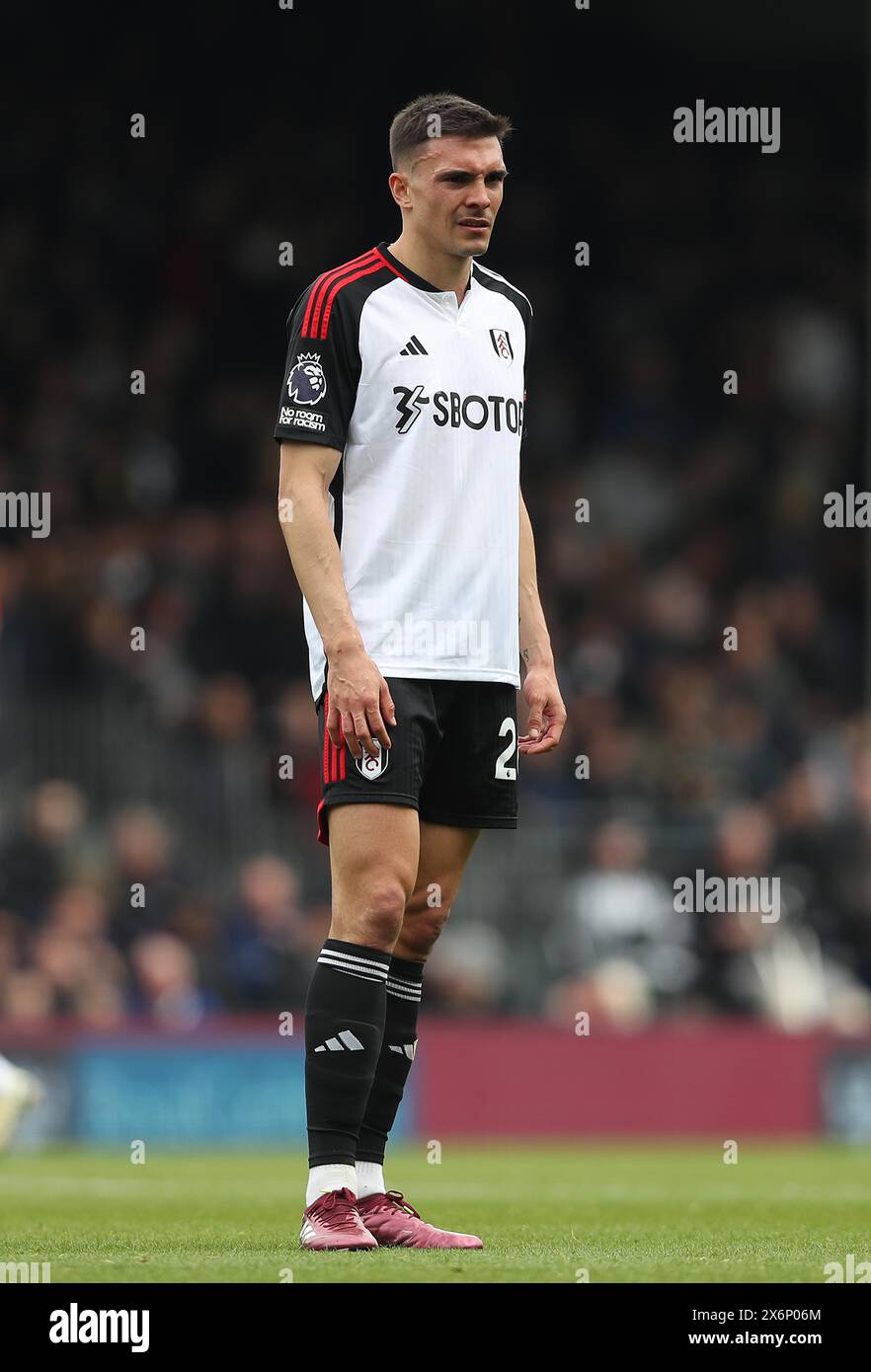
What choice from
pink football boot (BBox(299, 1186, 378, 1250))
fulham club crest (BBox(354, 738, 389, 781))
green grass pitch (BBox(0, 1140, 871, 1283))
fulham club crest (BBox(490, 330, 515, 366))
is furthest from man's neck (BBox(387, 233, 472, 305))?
green grass pitch (BBox(0, 1140, 871, 1283))

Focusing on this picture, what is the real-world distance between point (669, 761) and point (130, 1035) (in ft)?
14.8

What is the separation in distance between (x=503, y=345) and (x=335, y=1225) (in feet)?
6.97

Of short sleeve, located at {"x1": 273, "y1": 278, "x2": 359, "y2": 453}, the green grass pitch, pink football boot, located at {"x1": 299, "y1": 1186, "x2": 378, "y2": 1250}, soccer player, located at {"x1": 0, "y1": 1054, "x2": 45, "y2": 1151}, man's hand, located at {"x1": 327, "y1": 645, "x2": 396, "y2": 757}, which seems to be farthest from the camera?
soccer player, located at {"x1": 0, "y1": 1054, "x2": 45, "y2": 1151}

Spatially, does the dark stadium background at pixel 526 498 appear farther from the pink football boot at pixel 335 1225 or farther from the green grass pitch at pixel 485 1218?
the pink football boot at pixel 335 1225

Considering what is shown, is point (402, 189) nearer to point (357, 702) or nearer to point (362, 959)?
point (357, 702)

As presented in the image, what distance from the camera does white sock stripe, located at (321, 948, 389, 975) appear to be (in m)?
5.33

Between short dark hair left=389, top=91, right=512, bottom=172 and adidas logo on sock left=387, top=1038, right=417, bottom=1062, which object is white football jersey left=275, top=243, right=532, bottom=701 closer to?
short dark hair left=389, top=91, right=512, bottom=172

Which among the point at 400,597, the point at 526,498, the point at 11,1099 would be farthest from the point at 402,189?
the point at 526,498

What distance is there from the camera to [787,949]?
14.6m

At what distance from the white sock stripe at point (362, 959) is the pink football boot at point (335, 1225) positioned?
0.50 meters

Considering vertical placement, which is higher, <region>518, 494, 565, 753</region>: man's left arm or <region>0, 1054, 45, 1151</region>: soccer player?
<region>518, 494, 565, 753</region>: man's left arm

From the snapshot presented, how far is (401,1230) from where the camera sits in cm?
535

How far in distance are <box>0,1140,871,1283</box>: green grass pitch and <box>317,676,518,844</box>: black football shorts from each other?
1.00 meters
